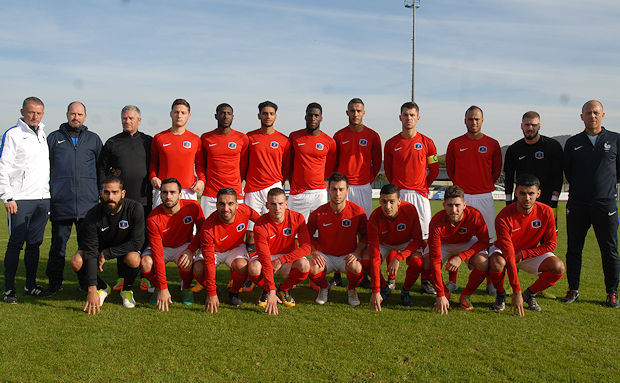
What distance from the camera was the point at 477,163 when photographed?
5.82 meters

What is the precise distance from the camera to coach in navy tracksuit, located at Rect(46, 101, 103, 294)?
5312mm

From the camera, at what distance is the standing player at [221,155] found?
5973 millimetres

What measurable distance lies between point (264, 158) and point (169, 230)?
1595mm

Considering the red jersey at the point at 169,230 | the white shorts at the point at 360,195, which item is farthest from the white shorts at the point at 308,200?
the red jersey at the point at 169,230

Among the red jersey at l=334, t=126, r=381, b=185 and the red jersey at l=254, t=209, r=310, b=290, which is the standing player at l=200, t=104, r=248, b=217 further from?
the red jersey at l=334, t=126, r=381, b=185

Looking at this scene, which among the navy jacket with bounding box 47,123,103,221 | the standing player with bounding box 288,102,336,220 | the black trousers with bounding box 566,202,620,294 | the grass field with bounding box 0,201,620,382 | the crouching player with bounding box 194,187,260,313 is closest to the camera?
the grass field with bounding box 0,201,620,382

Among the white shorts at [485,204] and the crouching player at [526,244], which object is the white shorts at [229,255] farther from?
the white shorts at [485,204]

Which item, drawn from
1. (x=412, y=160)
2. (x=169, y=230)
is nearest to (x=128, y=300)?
(x=169, y=230)

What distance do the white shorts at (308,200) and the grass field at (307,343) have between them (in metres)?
1.44

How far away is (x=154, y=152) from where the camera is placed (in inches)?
229

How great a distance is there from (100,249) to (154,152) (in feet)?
4.47

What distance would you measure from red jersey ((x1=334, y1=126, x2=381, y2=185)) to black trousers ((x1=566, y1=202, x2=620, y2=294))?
7.87ft

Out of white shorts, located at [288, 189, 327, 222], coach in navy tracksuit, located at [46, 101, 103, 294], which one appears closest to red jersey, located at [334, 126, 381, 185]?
white shorts, located at [288, 189, 327, 222]

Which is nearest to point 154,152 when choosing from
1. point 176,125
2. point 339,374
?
point 176,125
